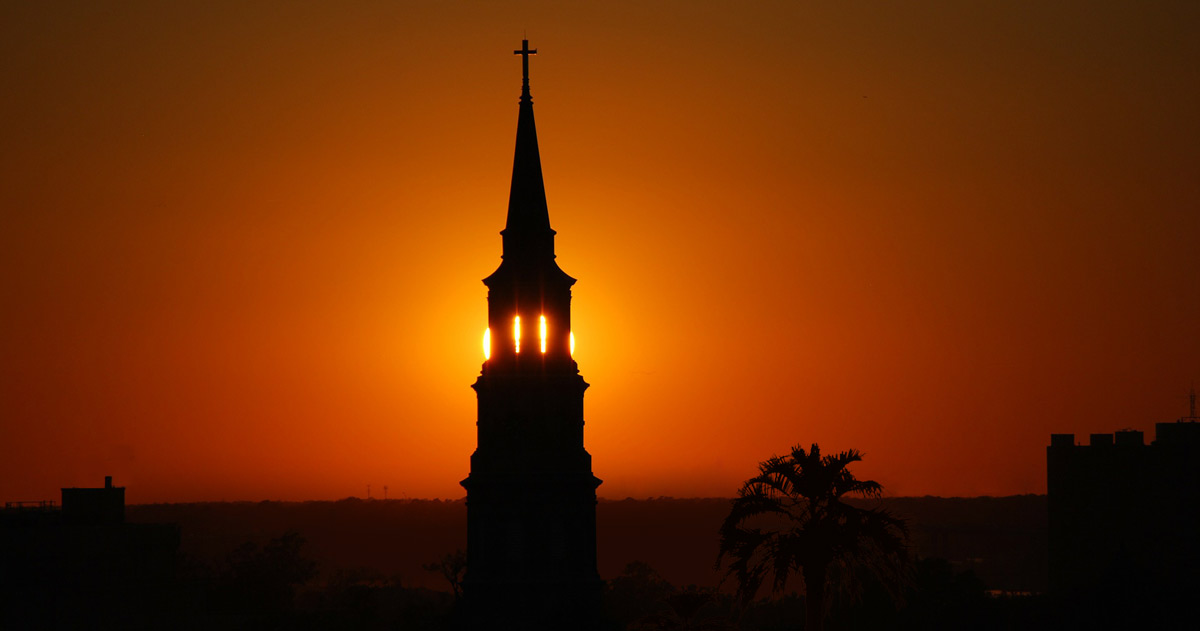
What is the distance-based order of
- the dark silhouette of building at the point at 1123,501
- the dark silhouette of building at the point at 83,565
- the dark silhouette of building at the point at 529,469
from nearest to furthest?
the dark silhouette of building at the point at 529,469
the dark silhouette of building at the point at 83,565
the dark silhouette of building at the point at 1123,501

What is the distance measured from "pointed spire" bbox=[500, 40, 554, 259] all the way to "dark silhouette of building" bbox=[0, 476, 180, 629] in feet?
165

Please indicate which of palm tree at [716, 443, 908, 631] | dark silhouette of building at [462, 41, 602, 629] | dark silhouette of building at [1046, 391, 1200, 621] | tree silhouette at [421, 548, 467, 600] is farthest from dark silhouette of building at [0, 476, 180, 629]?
dark silhouette of building at [1046, 391, 1200, 621]

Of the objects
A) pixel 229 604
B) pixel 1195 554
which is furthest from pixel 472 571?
pixel 1195 554

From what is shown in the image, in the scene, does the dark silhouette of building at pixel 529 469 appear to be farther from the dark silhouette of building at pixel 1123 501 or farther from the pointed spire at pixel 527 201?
the dark silhouette of building at pixel 1123 501

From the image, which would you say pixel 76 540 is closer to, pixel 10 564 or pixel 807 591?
pixel 10 564

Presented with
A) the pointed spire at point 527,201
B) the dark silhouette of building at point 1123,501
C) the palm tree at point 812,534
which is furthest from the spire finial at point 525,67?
the dark silhouette of building at point 1123,501

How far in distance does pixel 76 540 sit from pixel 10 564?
17.1 feet

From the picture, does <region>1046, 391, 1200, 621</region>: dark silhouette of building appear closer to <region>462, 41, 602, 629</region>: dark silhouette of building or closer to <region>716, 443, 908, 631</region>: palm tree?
<region>462, 41, 602, 629</region>: dark silhouette of building

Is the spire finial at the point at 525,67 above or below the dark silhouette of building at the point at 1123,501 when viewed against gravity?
above

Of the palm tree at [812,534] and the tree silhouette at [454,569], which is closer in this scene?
the palm tree at [812,534]

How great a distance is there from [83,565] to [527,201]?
52.3 meters

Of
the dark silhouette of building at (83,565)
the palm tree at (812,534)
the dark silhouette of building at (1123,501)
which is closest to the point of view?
the palm tree at (812,534)

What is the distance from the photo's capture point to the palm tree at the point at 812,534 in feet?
143

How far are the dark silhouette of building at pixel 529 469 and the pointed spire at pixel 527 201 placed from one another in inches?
13.6
